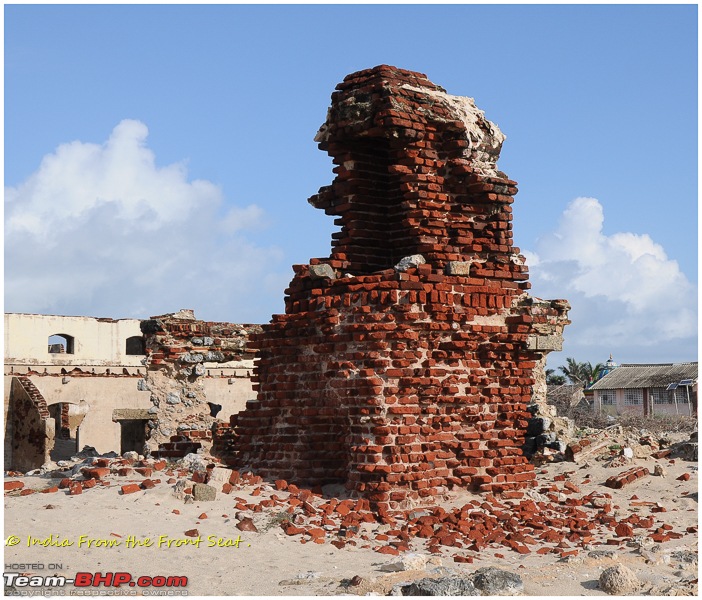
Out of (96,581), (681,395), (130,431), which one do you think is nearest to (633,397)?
(681,395)

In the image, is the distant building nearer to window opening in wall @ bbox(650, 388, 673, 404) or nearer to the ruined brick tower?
window opening in wall @ bbox(650, 388, 673, 404)

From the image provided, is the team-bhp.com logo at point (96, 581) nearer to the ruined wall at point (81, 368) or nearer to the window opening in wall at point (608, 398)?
the ruined wall at point (81, 368)

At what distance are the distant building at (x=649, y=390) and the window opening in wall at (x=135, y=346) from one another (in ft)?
52.2

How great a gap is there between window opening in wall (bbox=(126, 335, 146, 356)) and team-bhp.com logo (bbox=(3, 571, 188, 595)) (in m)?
20.9

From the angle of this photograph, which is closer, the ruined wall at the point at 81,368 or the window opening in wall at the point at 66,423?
the ruined wall at the point at 81,368

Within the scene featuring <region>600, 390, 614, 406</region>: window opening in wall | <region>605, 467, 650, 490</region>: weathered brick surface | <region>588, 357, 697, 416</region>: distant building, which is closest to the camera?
<region>605, 467, 650, 490</region>: weathered brick surface

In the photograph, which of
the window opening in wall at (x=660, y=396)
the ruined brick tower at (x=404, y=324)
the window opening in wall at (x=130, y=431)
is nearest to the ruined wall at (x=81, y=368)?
the window opening in wall at (x=130, y=431)

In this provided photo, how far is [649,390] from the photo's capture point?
34938 millimetres

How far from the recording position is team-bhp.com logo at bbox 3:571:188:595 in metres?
6.26

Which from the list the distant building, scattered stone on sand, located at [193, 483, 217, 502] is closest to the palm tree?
the distant building

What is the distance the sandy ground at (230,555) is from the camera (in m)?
6.43

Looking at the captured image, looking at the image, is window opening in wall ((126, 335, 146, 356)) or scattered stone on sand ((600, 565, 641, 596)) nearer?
scattered stone on sand ((600, 565, 641, 596))

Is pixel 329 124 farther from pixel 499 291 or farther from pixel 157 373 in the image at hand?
pixel 157 373

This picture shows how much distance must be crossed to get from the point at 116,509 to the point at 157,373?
21.1 feet
